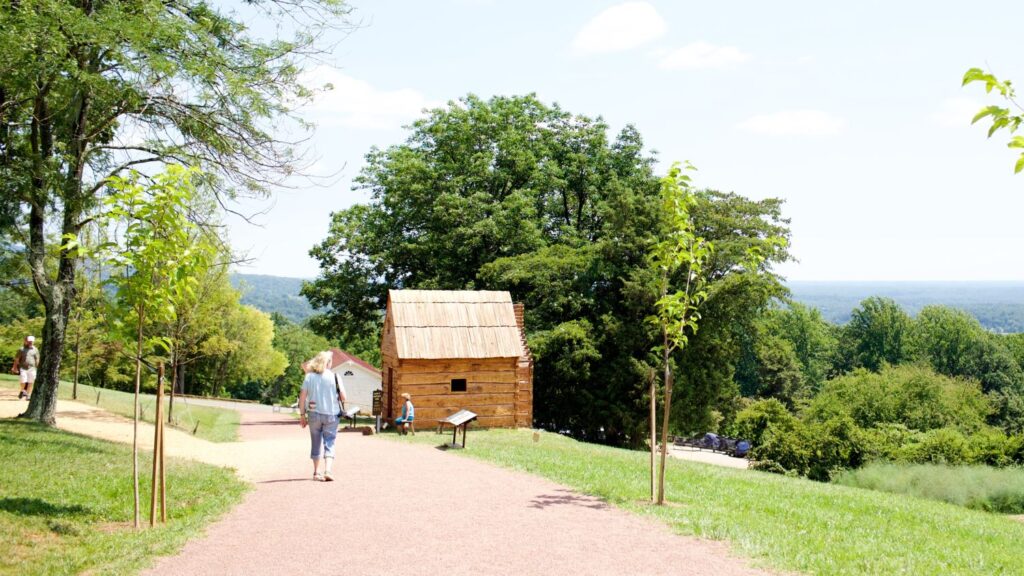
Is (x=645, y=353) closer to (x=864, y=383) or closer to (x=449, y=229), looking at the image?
(x=449, y=229)

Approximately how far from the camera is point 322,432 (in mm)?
12953

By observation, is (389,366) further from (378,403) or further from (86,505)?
(86,505)

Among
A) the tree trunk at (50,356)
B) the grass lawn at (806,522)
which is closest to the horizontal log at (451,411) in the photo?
the grass lawn at (806,522)

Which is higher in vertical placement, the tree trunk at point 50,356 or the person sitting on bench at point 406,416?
the tree trunk at point 50,356

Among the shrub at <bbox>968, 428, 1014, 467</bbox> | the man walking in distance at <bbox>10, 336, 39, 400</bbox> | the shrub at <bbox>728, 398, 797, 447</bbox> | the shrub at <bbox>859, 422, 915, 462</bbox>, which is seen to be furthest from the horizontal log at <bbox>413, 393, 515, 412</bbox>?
the shrub at <bbox>968, 428, 1014, 467</bbox>

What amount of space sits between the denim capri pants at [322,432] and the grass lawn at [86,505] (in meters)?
1.34

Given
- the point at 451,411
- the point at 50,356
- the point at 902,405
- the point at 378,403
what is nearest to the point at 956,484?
the point at 451,411

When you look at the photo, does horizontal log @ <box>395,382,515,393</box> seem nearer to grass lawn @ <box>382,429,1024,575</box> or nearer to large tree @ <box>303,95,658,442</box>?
large tree @ <box>303,95,658,442</box>

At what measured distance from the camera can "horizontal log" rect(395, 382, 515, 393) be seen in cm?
2527

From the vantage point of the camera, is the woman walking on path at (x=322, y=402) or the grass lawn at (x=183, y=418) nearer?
the woman walking on path at (x=322, y=402)

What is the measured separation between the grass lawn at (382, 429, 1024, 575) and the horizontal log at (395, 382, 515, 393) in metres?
8.43

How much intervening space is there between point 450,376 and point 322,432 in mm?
12842

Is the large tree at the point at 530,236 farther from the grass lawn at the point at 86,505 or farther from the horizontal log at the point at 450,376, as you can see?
the grass lawn at the point at 86,505

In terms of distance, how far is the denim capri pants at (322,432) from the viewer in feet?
42.0
